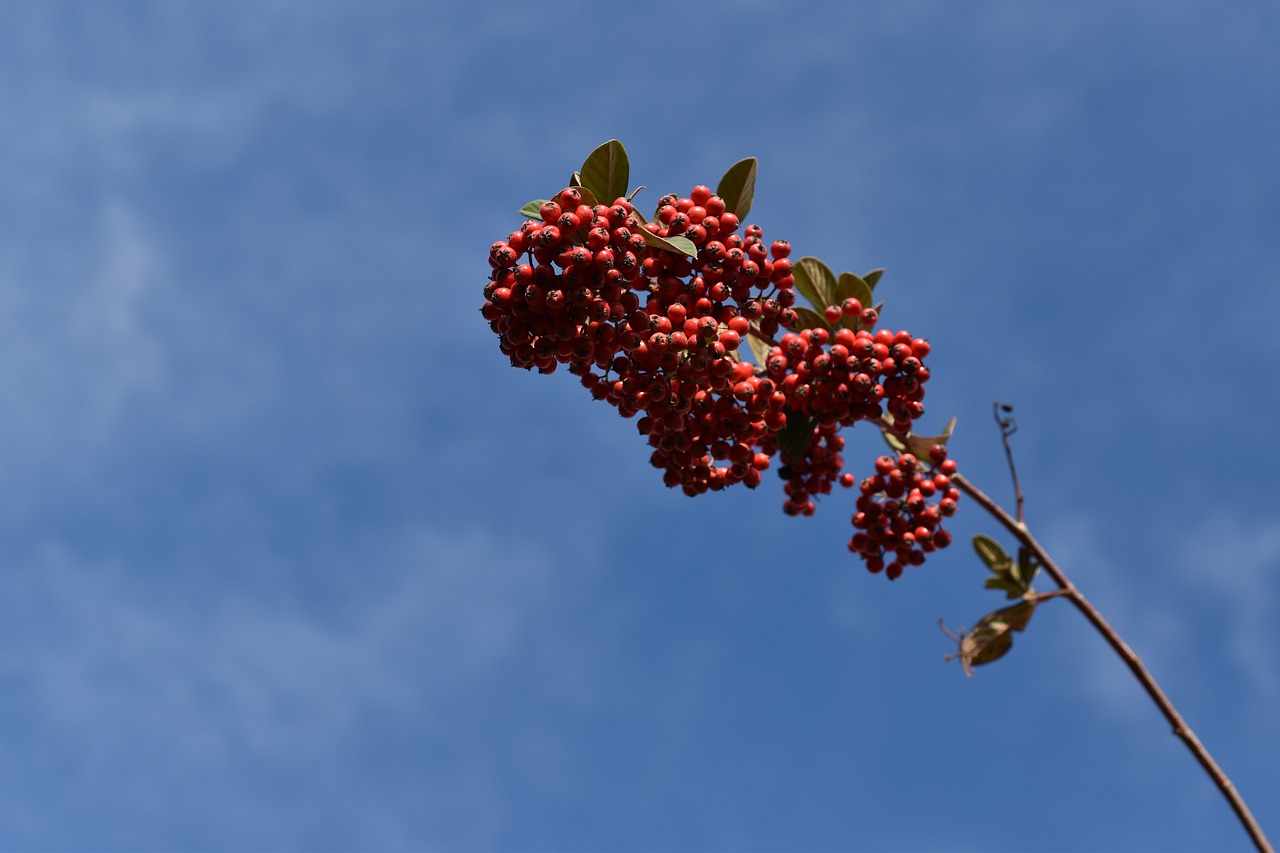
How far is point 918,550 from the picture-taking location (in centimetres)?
656

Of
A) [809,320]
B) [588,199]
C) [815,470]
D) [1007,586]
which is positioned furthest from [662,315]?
[1007,586]

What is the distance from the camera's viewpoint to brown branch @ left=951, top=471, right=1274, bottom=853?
4340 mm

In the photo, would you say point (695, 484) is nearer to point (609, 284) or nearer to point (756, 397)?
point (756, 397)

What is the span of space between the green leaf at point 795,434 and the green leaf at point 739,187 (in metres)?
1.36

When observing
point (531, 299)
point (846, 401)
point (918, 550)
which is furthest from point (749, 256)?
point (918, 550)

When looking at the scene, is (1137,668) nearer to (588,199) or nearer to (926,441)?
(926,441)

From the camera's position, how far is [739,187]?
→ 19.9 ft

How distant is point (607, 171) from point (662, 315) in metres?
1.02

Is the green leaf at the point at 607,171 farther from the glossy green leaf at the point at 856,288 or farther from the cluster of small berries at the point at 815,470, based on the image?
the cluster of small berries at the point at 815,470

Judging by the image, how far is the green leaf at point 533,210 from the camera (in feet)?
17.8

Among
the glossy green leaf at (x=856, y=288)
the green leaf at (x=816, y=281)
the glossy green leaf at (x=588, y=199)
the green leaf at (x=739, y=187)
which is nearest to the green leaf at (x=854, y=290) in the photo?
the glossy green leaf at (x=856, y=288)

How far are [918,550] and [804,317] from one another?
180 centimetres

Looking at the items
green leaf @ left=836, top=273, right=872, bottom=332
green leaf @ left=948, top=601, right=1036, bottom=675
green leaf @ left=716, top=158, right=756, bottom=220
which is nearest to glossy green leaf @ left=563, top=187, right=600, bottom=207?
green leaf @ left=716, top=158, right=756, bottom=220

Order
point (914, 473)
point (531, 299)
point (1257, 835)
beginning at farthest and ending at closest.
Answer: point (914, 473) → point (531, 299) → point (1257, 835)
